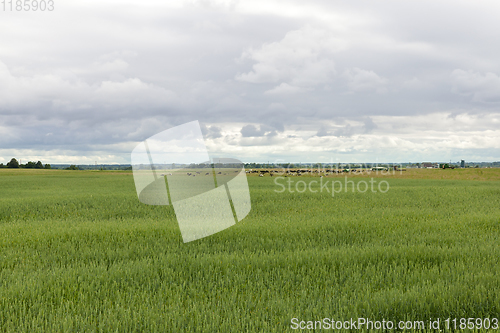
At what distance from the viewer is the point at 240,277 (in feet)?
20.9

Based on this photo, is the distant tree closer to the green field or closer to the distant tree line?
the distant tree line

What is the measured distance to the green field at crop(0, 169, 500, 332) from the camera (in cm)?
486

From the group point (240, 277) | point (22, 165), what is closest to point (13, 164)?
point (22, 165)

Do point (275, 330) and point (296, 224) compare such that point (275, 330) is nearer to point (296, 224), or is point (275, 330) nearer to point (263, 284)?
point (263, 284)

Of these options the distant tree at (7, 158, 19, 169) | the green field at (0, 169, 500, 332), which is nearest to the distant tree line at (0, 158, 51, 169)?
the distant tree at (7, 158, 19, 169)

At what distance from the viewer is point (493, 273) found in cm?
664

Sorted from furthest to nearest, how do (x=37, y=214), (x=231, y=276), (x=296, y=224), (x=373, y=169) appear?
(x=373, y=169) < (x=37, y=214) < (x=296, y=224) < (x=231, y=276)

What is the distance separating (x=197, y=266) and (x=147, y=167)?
3067mm

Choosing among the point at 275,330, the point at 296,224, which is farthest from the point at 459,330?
the point at 296,224

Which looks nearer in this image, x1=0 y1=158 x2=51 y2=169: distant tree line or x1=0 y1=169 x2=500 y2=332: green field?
x1=0 y1=169 x2=500 y2=332: green field

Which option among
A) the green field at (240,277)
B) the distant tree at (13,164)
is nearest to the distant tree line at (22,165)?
the distant tree at (13,164)

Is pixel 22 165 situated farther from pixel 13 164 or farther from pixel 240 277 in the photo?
pixel 240 277

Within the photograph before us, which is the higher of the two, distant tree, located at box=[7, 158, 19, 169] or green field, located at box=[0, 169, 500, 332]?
distant tree, located at box=[7, 158, 19, 169]

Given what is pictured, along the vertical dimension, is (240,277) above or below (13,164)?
below
